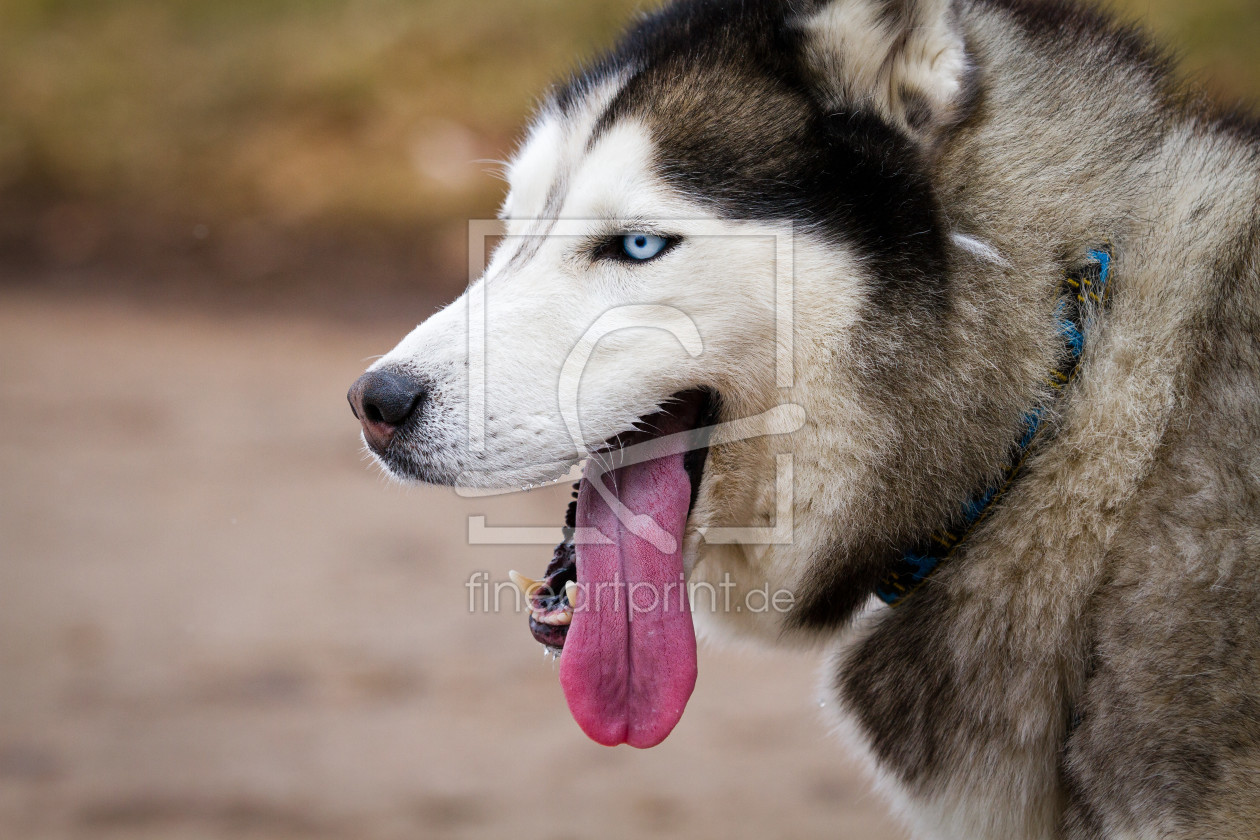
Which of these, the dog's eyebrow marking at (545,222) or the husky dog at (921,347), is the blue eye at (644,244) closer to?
the husky dog at (921,347)

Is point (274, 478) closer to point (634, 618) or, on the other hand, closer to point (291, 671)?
point (291, 671)

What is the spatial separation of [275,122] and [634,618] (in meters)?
11.7

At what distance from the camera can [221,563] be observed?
6.61 m

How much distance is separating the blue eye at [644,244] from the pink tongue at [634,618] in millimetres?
397

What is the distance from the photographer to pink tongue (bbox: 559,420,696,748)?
2355 millimetres

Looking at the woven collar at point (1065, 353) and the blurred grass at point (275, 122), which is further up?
the blurred grass at point (275, 122)

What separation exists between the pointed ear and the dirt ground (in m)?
1.32

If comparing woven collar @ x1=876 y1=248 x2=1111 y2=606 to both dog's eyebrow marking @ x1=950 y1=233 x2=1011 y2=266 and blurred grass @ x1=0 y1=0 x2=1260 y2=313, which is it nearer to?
dog's eyebrow marking @ x1=950 y1=233 x2=1011 y2=266

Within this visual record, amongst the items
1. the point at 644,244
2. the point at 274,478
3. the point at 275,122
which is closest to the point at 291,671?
the point at 274,478

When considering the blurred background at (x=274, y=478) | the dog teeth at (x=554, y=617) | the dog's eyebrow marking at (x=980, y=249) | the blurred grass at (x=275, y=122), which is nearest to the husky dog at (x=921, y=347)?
the dog's eyebrow marking at (x=980, y=249)

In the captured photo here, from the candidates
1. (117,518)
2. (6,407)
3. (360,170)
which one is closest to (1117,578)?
(117,518)

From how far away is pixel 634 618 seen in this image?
2.42 metres

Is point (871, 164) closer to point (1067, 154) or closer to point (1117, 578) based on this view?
point (1067, 154)

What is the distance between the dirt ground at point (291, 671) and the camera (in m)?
4.38
